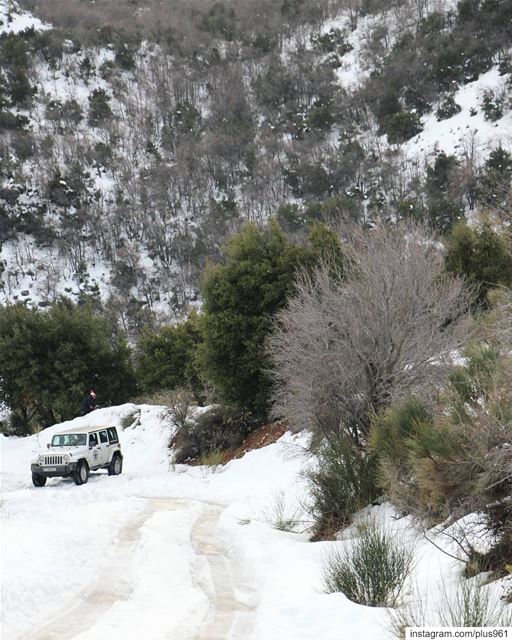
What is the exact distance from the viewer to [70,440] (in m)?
22.2

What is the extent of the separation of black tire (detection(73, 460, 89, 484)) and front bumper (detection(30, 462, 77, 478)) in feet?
0.61

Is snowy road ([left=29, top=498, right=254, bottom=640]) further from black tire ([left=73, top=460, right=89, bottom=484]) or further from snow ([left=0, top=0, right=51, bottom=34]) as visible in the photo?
snow ([left=0, top=0, right=51, bottom=34])

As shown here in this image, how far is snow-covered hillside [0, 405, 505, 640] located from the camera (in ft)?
22.8

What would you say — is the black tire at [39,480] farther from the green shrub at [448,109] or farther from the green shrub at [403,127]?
the green shrub at [403,127]

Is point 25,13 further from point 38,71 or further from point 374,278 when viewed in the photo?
point 374,278

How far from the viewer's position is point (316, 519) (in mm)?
12070

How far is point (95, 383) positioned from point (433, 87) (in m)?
68.2

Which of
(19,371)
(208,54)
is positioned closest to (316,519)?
(19,371)

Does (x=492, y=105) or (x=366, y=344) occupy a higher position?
(x=492, y=105)

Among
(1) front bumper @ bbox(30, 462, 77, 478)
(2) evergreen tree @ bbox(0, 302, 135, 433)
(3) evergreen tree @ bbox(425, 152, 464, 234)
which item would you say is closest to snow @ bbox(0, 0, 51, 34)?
(3) evergreen tree @ bbox(425, 152, 464, 234)

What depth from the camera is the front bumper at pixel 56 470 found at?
20766 mm

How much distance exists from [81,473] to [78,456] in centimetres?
53

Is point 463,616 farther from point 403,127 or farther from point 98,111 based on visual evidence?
point 98,111

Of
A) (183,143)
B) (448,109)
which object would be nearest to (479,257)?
(448,109)
